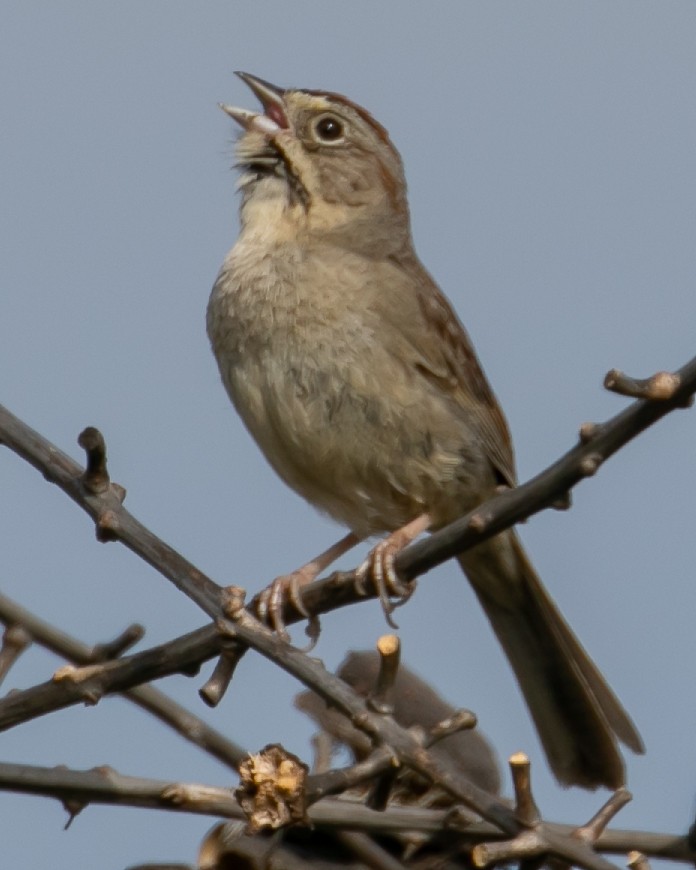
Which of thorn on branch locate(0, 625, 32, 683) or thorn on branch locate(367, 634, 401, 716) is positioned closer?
thorn on branch locate(367, 634, 401, 716)

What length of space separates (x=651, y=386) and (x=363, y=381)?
6.79 ft

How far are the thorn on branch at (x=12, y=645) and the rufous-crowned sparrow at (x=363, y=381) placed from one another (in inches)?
48.6

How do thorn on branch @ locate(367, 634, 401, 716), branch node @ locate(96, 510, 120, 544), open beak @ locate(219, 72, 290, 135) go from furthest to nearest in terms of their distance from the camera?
open beak @ locate(219, 72, 290, 135) < branch node @ locate(96, 510, 120, 544) < thorn on branch @ locate(367, 634, 401, 716)

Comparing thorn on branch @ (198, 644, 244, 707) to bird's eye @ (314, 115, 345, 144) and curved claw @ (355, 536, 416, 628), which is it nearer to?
curved claw @ (355, 536, 416, 628)

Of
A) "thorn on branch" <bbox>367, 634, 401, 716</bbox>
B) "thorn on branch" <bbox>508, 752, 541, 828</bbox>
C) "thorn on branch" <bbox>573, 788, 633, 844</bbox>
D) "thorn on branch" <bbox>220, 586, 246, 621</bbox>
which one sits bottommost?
"thorn on branch" <bbox>573, 788, 633, 844</bbox>

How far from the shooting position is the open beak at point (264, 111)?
4.71 metres

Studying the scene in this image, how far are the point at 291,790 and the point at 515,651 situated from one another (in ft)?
8.95

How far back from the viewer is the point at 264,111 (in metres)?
4.85

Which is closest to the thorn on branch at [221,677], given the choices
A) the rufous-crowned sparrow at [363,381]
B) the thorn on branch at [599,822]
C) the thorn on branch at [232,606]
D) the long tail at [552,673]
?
the thorn on branch at [232,606]

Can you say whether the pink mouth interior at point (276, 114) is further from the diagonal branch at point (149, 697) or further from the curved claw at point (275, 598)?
the diagonal branch at point (149, 697)

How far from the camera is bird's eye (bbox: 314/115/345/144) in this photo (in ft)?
16.2

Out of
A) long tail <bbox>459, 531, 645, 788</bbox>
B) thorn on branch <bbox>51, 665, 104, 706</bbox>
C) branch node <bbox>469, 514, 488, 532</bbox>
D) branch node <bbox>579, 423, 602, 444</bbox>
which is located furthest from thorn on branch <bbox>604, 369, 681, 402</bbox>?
long tail <bbox>459, 531, 645, 788</bbox>

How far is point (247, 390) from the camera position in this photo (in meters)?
4.31

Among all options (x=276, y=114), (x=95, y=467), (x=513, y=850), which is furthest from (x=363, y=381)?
(x=513, y=850)
